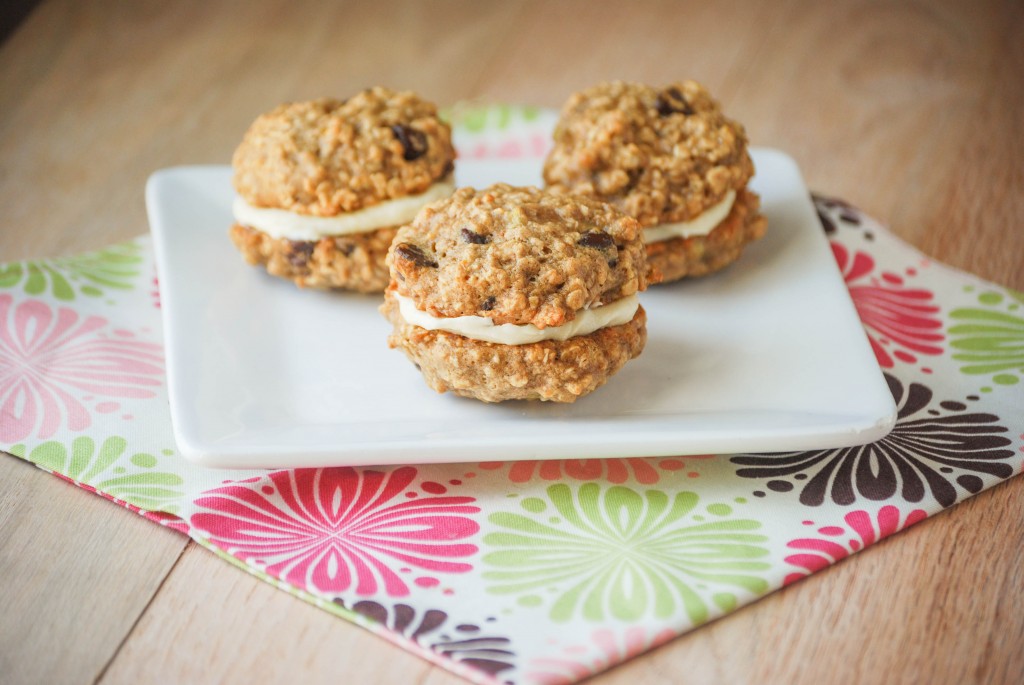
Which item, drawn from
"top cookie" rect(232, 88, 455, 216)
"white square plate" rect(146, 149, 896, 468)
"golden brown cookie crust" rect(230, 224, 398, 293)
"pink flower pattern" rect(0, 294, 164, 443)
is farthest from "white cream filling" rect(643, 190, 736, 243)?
"pink flower pattern" rect(0, 294, 164, 443)

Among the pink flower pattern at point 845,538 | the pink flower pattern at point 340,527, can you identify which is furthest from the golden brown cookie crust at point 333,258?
the pink flower pattern at point 845,538

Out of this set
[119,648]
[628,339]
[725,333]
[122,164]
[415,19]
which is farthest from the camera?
[415,19]

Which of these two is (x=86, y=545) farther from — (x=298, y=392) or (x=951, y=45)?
(x=951, y=45)

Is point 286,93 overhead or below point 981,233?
overhead

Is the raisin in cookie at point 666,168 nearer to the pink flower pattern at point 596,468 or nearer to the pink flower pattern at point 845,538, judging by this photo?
the pink flower pattern at point 596,468

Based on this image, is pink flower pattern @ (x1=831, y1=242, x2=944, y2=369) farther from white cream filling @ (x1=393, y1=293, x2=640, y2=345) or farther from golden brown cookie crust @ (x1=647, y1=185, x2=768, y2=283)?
white cream filling @ (x1=393, y1=293, x2=640, y2=345)

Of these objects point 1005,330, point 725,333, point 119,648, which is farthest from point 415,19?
point 119,648
